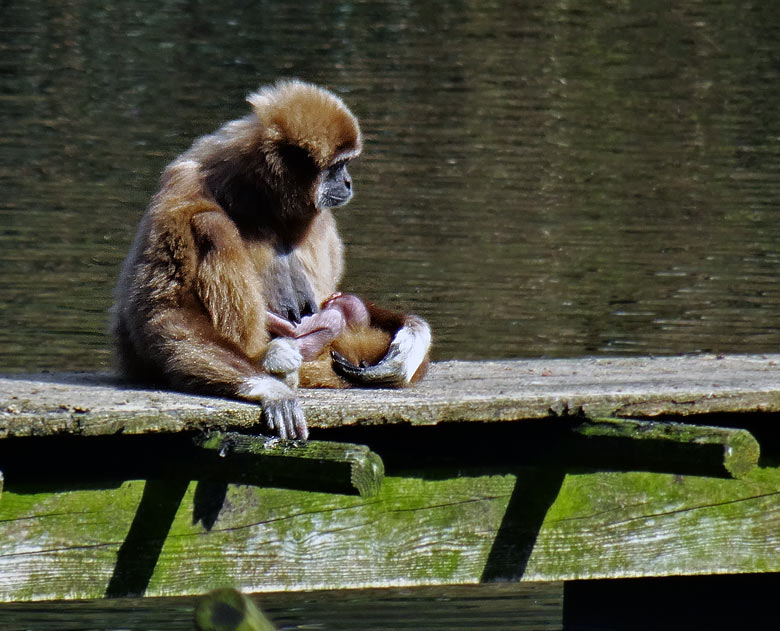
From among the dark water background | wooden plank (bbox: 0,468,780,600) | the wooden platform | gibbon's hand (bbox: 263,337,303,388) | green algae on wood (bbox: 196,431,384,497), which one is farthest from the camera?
the dark water background

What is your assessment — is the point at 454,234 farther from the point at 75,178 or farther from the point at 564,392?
the point at 564,392

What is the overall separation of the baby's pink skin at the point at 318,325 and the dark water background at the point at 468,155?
314 cm

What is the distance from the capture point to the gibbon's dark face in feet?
19.6

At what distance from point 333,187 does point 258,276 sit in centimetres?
54

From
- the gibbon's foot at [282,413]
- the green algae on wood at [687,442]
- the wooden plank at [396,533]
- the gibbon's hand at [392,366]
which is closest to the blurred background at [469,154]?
the gibbon's hand at [392,366]

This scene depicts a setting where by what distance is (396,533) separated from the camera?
531 cm

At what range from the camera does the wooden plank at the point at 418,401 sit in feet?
15.1

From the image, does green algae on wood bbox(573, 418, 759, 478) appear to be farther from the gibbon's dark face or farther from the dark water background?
the dark water background

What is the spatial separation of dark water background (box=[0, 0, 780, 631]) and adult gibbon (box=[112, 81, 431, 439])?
10.4 ft

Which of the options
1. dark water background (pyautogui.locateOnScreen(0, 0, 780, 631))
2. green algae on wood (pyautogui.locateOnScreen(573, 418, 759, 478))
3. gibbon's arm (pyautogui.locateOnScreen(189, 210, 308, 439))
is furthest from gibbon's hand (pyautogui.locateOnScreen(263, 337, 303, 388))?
dark water background (pyautogui.locateOnScreen(0, 0, 780, 631))

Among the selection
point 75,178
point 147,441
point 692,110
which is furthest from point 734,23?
point 147,441

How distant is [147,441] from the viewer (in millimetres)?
4945

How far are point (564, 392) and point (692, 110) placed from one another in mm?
15036

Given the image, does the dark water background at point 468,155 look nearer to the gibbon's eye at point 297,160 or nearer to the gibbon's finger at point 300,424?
A: the gibbon's eye at point 297,160
